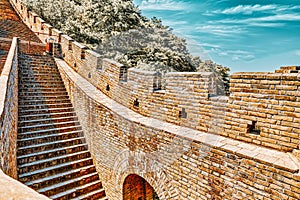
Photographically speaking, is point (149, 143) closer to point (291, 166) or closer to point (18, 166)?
point (291, 166)

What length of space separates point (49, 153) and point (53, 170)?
20.2 inches

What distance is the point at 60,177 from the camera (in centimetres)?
577

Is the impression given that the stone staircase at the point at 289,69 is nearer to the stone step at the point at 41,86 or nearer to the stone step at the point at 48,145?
the stone step at the point at 48,145

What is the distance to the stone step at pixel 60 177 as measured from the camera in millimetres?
5358

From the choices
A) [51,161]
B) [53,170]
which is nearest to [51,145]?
[51,161]

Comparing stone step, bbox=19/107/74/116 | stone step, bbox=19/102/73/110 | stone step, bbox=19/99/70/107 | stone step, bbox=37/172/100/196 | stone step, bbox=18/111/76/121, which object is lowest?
stone step, bbox=37/172/100/196

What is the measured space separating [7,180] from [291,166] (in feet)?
8.84

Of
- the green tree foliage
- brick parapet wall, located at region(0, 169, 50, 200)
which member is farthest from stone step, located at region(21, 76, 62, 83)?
brick parapet wall, located at region(0, 169, 50, 200)

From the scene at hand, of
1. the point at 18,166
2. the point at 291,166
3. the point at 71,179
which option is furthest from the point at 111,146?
the point at 291,166

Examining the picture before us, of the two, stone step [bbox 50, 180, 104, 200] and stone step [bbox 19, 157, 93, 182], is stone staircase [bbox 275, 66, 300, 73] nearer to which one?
stone step [bbox 50, 180, 104, 200]

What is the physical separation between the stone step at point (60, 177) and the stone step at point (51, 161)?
318 millimetres

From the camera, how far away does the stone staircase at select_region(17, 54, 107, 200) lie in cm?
561

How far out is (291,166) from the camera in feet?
8.68

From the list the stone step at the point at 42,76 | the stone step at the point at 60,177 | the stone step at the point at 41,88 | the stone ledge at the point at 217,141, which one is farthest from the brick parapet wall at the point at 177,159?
the stone step at the point at 42,76
